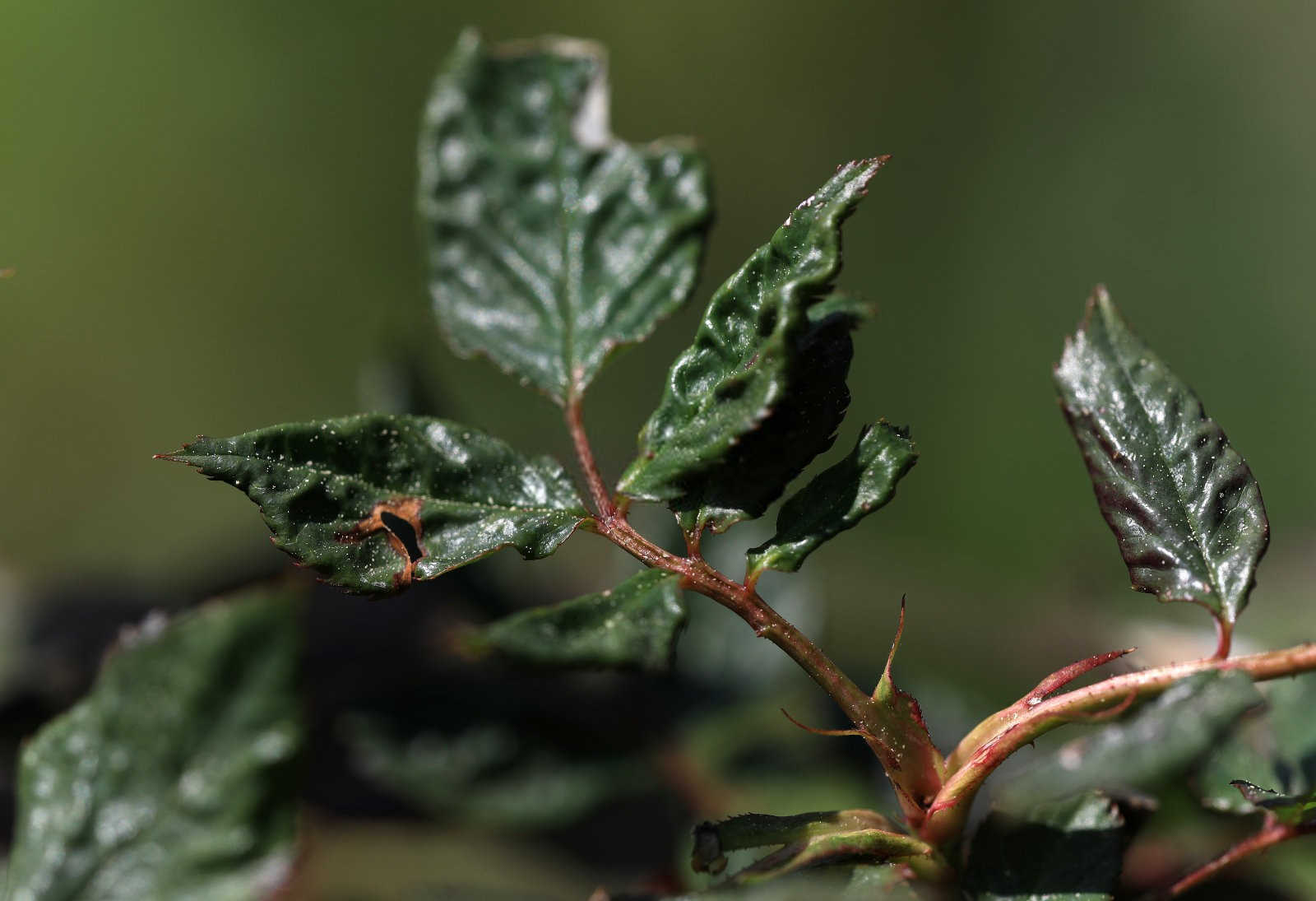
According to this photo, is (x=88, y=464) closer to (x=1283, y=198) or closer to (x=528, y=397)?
(x=528, y=397)

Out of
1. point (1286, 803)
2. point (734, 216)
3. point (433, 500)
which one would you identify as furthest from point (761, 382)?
point (734, 216)

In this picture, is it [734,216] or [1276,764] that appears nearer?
[1276,764]

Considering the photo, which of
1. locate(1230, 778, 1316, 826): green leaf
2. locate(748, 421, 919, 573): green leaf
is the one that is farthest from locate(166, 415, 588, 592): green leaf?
locate(1230, 778, 1316, 826): green leaf

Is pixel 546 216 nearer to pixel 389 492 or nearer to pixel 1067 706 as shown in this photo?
pixel 389 492

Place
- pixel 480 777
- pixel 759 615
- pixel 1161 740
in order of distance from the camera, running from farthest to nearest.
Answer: pixel 480 777 < pixel 759 615 < pixel 1161 740

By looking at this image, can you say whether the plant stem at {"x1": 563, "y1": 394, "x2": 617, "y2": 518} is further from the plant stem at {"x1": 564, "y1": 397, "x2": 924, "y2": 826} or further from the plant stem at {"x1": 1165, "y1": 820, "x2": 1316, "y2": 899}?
the plant stem at {"x1": 1165, "y1": 820, "x2": 1316, "y2": 899}

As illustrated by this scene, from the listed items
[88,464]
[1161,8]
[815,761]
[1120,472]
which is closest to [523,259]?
[1120,472]

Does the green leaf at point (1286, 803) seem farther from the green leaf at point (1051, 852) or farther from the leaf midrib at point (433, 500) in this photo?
the leaf midrib at point (433, 500)
